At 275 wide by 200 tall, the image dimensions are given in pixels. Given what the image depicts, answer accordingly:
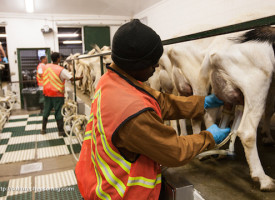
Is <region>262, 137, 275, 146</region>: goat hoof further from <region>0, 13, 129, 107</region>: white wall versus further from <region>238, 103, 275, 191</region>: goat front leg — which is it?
<region>0, 13, 129, 107</region>: white wall

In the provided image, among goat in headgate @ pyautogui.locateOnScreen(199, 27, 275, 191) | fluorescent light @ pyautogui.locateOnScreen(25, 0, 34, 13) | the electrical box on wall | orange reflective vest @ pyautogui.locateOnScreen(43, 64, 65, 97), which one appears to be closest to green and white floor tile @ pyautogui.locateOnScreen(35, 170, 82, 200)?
goat in headgate @ pyautogui.locateOnScreen(199, 27, 275, 191)

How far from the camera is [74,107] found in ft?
16.4

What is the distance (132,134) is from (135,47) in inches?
15.2

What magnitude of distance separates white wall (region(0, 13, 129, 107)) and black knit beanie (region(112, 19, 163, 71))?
11.0 meters

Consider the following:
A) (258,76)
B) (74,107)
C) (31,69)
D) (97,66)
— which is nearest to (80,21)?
(31,69)

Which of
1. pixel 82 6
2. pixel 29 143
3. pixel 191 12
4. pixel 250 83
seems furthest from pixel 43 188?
pixel 82 6

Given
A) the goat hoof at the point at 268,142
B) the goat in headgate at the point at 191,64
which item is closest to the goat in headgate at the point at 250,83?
the goat in headgate at the point at 191,64

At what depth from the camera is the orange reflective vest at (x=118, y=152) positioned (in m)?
1.07

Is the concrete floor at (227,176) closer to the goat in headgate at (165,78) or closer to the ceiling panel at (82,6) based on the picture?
the goat in headgate at (165,78)

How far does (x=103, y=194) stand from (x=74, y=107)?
13.0ft

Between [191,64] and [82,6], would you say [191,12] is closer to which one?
[82,6]

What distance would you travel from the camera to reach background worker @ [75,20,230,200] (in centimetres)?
105

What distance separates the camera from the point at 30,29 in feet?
37.9

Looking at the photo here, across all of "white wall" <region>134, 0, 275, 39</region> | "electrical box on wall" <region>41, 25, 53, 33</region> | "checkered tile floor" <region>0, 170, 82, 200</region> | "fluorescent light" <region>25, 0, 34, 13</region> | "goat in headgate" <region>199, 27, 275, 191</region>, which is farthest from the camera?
"electrical box on wall" <region>41, 25, 53, 33</region>
